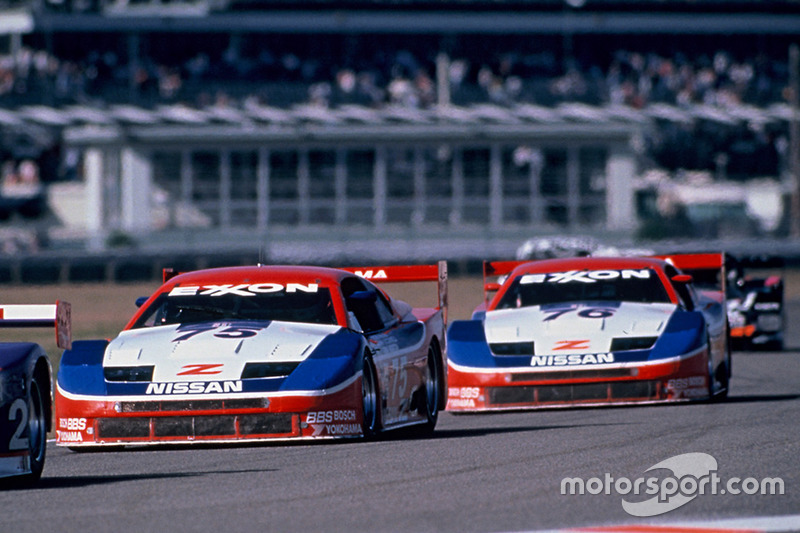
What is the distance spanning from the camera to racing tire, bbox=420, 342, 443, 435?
380 inches

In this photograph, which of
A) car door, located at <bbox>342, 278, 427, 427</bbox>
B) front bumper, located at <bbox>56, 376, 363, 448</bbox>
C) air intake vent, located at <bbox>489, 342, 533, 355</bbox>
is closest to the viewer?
front bumper, located at <bbox>56, 376, 363, 448</bbox>

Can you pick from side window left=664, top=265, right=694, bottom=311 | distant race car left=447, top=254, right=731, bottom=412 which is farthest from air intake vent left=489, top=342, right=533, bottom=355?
side window left=664, top=265, right=694, bottom=311

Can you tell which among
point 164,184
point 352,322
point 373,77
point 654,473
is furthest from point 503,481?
point 373,77

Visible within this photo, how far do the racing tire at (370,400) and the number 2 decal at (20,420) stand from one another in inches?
82.3

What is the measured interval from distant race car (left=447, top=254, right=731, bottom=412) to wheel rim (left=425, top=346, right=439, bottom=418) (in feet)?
1.48

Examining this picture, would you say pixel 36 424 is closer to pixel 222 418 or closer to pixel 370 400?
pixel 222 418

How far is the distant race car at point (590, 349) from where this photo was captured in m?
10.3

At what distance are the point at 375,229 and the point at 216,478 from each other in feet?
101

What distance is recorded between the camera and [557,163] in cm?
4034

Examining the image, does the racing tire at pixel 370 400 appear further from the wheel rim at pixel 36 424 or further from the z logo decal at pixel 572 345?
the z logo decal at pixel 572 345

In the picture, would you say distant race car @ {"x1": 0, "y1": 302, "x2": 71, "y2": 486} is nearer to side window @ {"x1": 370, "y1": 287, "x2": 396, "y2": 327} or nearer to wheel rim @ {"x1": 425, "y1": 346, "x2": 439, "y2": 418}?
side window @ {"x1": 370, "y1": 287, "x2": 396, "y2": 327}

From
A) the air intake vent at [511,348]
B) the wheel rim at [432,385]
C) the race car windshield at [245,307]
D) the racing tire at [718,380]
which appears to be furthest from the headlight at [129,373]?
the racing tire at [718,380]

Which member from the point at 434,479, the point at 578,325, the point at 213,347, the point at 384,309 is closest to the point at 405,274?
the point at 384,309

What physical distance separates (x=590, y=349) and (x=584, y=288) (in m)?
1.38
